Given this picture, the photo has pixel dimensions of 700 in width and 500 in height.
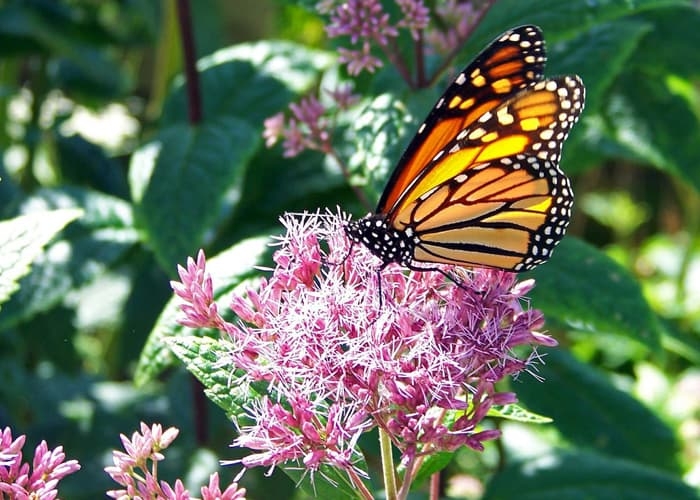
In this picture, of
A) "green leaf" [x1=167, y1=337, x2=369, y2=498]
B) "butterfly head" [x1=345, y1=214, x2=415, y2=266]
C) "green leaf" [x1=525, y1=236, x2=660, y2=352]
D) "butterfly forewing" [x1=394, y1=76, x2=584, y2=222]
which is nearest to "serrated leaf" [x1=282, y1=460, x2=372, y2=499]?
"green leaf" [x1=167, y1=337, x2=369, y2=498]

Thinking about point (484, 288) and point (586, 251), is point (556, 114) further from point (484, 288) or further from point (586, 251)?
point (586, 251)

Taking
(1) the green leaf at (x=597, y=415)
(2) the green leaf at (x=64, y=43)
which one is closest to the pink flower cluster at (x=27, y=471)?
(1) the green leaf at (x=597, y=415)

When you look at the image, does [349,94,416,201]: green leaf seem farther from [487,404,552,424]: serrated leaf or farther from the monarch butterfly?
[487,404,552,424]: serrated leaf

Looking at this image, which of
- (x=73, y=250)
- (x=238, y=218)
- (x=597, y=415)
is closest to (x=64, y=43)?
(x=238, y=218)

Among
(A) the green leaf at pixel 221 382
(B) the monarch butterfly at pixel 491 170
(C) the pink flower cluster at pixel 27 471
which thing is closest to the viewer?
(C) the pink flower cluster at pixel 27 471

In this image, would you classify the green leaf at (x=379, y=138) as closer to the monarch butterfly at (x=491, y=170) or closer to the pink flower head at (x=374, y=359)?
the monarch butterfly at (x=491, y=170)

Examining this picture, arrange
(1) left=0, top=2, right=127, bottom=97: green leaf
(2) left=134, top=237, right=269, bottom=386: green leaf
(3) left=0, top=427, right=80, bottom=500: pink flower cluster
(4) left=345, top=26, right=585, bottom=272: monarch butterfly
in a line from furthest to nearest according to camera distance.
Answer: (1) left=0, top=2, right=127, bottom=97: green leaf, (2) left=134, top=237, right=269, bottom=386: green leaf, (4) left=345, top=26, right=585, bottom=272: monarch butterfly, (3) left=0, top=427, right=80, bottom=500: pink flower cluster
